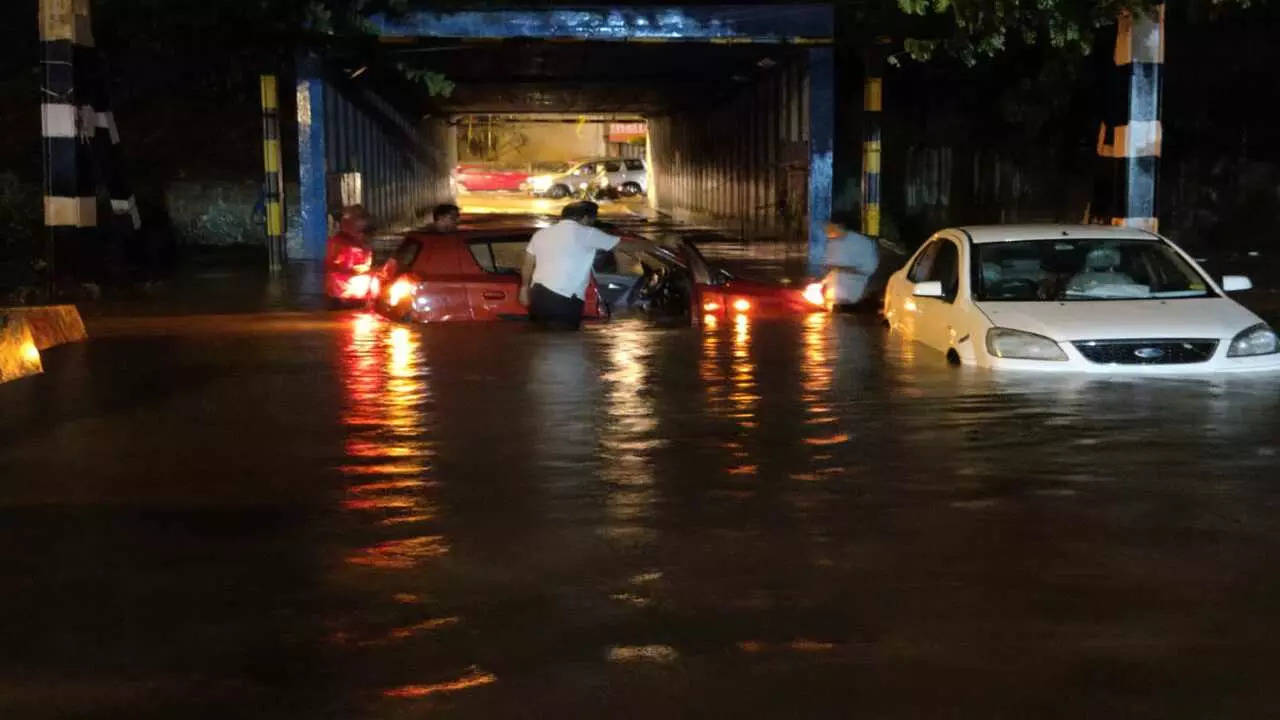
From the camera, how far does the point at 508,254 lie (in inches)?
843

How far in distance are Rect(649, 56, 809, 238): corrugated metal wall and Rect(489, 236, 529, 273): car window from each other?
6.33 m

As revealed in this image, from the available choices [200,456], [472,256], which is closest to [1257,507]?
[200,456]

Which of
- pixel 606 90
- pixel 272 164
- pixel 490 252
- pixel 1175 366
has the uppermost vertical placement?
pixel 606 90

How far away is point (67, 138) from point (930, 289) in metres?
10.8

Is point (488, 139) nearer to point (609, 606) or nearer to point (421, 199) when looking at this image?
point (421, 199)

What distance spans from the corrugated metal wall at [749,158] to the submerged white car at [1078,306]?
13914 millimetres

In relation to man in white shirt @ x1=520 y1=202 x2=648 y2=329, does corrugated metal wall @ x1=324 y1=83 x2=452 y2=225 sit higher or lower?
higher

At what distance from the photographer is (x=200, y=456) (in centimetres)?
929

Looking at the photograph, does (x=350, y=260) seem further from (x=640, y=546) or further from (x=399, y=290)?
(x=640, y=546)

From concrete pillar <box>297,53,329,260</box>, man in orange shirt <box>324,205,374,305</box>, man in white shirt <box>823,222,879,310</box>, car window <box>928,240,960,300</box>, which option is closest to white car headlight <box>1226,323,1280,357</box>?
car window <box>928,240,960,300</box>

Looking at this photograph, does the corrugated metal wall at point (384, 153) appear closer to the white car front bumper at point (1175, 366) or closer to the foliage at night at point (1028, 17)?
the foliage at night at point (1028, 17)

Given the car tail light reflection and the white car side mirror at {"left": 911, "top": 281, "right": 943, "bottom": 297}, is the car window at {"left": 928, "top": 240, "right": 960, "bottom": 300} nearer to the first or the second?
the white car side mirror at {"left": 911, "top": 281, "right": 943, "bottom": 297}

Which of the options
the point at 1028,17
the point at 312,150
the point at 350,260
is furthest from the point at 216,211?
the point at 1028,17

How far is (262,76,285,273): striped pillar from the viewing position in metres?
25.2
